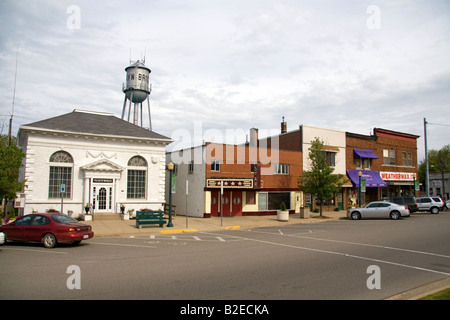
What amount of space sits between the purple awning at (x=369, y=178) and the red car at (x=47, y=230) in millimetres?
31714

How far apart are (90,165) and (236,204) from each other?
12538 mm

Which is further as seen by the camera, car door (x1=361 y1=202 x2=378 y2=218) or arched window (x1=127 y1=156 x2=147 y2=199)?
car door (x1=361 y1=202 x2=378 y2=218)

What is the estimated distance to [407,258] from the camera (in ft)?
38.1

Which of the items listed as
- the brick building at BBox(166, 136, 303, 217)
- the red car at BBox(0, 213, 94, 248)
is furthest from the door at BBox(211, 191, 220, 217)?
the red car at BBox(0, 213, 94, 248)

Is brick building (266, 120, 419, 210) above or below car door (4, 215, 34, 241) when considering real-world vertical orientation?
above

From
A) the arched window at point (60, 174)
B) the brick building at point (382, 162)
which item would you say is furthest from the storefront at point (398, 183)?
the arched window at point (60, 174)

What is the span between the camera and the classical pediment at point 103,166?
25.2 m

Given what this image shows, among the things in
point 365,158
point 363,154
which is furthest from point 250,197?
point 365,158

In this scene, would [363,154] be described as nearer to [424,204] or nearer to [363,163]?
[363,163]

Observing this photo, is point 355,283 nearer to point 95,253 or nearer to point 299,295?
point 299,295

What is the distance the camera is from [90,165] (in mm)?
25188

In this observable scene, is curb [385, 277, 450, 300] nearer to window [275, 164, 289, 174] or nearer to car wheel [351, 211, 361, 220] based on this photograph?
car wheel [351, 211, 361, 220]

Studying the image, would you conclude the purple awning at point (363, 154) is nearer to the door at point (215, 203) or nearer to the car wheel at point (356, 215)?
the car wheel at point (356, 215)

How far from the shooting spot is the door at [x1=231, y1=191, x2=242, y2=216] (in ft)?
100
